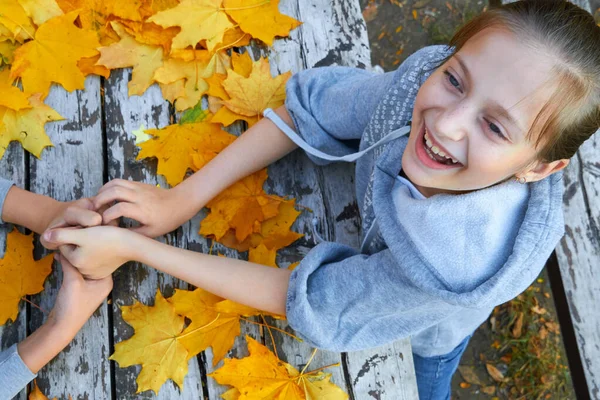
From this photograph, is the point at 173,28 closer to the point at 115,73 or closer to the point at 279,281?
the point at 115,73

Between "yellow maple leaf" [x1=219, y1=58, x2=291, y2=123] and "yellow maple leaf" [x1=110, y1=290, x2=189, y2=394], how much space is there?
2.02 ft

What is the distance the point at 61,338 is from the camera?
144cm

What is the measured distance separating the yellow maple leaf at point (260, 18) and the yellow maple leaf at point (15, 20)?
23.8 inches

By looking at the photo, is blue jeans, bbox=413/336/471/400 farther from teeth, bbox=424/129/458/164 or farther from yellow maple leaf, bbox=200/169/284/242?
teeth, bbox=424/129/458/164

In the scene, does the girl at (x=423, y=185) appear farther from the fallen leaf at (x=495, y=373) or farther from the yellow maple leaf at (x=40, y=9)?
the fallen leaf at (x=495, y=373)

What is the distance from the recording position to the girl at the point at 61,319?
4.67 feet

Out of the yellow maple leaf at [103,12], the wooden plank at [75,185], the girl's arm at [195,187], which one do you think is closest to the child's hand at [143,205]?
the girl's arm at [195,187]

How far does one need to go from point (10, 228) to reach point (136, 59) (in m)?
0.63

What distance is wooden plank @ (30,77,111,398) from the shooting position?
1503 mm

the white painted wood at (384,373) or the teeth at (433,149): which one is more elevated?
the teeth at (433,149)

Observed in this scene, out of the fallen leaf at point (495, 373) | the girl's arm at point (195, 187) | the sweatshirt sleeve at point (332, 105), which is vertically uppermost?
the sweatshirt sleeve at point (332, 105)

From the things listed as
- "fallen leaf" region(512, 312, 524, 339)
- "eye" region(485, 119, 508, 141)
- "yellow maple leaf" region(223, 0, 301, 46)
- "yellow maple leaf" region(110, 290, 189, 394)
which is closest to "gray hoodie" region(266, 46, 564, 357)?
"eye" region(485, 119, 508, 141)

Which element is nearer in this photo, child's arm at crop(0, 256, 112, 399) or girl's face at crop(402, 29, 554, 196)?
girl's face at crop(402, 29, 554, 196)

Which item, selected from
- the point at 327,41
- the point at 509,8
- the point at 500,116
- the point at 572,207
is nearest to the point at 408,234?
the point at 500,116
